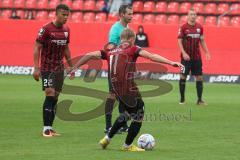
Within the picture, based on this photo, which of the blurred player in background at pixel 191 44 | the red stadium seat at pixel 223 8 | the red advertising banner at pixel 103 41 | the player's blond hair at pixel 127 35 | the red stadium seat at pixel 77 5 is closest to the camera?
the player's blond hair at pixel 127 35

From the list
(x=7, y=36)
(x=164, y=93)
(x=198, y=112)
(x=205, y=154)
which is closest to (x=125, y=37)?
(x=205, y=154)

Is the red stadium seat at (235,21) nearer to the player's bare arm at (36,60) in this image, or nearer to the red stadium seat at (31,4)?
the red stadium seat at (31,4)

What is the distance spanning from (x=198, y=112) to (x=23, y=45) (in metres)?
13.0

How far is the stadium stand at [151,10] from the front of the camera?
31.0 meters

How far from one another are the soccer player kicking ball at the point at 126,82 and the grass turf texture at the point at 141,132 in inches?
12.8

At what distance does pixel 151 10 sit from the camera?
32656 millimetres

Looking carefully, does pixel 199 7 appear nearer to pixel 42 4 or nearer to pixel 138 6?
pixel 138 6

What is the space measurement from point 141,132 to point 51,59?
2145mm

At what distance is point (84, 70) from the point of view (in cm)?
2848

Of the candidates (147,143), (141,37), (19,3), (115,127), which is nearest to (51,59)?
(115,127)

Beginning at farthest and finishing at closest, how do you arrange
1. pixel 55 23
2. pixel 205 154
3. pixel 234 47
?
pixel 234 47
pixel 55 23
pixel 205 154

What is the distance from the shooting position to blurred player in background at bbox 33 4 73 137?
1321cm

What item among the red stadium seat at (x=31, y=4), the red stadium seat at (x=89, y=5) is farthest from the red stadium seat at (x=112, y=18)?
the red stadium seat at (x=31, y=4)

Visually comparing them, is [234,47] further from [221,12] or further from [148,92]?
[148,92]
